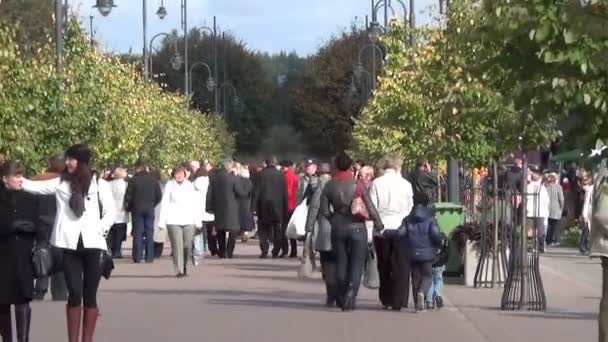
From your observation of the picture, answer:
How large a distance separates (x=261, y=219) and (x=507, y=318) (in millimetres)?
15461

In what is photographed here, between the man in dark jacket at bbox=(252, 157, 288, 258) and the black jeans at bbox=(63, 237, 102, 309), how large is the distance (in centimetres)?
1984

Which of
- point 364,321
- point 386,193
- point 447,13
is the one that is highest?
point 447,13

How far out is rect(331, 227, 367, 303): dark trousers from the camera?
834 inches

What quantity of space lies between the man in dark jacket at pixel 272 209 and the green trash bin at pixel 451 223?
9.35 m

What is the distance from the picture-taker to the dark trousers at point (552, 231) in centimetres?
4228

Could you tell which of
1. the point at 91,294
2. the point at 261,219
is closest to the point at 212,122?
the point at 261,219

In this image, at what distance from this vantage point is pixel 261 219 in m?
35.2

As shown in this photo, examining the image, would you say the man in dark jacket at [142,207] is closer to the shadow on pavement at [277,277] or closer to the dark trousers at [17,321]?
the shadow on pavement at [277,277]

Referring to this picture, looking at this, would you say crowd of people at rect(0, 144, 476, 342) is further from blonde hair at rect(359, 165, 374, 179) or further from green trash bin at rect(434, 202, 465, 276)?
green trash bin at rect(434, 202, 465, 276)

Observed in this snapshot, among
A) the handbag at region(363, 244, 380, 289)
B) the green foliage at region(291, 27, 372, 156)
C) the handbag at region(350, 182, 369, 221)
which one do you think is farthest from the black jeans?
the green foliage at region(291, 27, 372, 156)

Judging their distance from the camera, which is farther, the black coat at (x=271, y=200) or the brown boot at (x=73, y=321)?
the black coat at (x=271, y=200)

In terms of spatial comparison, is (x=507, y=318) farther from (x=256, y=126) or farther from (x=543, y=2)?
(x=256, y=126)

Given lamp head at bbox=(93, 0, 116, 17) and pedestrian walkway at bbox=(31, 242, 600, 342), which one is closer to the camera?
pedestrian walkway at bbox=(31, 242, 600, 342)

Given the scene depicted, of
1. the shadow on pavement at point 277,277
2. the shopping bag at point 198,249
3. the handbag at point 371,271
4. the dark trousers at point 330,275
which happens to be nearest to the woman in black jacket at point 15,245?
the dark trousers at point 330,275
